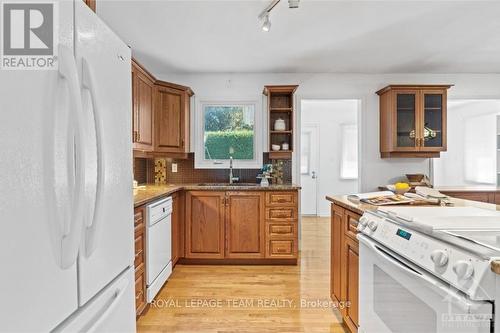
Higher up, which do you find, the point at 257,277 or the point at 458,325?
the point at 458,325

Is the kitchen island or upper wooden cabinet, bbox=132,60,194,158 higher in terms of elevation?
upper wooden cabinet, bbox=132,60,194,158

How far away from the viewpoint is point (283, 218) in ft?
11.2

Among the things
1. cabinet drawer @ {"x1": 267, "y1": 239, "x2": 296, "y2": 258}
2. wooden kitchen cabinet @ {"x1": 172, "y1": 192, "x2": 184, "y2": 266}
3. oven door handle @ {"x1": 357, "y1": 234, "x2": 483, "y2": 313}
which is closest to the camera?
oven door handle @ {"x1": 357, "y1": 234, "x2": 483, "y2": 313}

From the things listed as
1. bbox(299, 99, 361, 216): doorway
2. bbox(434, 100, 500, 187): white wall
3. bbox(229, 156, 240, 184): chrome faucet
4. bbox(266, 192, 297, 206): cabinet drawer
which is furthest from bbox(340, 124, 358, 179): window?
bbox(266, 192, 297, 206): cabinet drawer

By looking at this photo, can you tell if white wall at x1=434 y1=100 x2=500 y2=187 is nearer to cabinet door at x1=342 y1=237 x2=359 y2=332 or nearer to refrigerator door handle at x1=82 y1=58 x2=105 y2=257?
cabinet door at x1=342 y1=237 x2=359 y2=332

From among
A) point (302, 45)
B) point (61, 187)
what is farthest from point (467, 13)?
point (61, 187)

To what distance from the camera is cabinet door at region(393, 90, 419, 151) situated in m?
3.82

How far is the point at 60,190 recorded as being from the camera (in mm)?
743

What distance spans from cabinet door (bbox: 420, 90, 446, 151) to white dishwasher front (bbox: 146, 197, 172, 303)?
336cm

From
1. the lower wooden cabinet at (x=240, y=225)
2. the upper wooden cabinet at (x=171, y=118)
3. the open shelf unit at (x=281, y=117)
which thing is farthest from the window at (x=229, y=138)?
the lower wooden cabinet at (x=240, y=225)

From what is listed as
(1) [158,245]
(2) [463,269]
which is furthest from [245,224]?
(2) [463,269]

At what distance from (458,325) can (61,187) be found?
3.97 feet

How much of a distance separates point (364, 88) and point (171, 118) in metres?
2.74

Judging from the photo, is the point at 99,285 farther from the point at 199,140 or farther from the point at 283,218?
the point at 199,140
